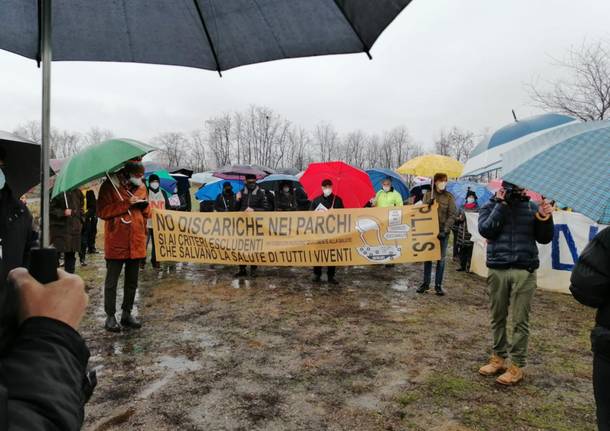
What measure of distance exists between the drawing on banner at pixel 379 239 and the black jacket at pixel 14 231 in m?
6.36

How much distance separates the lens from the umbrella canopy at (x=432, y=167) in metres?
7.89

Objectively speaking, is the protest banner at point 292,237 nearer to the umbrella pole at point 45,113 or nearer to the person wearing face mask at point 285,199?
the person wearing face mask at point 285,199

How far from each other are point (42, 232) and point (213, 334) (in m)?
4.15

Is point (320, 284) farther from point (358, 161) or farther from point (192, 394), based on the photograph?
point (358, 161)

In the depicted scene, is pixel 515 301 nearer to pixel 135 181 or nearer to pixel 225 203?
pixel 135 181

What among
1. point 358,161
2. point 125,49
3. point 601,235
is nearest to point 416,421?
point 601,235

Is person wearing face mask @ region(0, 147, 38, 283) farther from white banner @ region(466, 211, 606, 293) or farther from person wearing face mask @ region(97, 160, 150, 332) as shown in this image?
white banner @ region(466, 211, 606, 293)

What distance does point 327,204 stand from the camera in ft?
27.2

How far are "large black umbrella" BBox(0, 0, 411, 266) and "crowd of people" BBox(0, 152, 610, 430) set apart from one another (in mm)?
710

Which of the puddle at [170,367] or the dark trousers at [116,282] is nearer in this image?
the puddle at [170,367]

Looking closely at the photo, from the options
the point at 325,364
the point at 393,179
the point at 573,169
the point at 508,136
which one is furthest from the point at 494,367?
the point at 393,179

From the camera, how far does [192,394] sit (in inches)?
147

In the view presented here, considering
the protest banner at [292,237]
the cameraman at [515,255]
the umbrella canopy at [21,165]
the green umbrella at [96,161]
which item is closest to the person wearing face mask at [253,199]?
the protest banner at [292,237]

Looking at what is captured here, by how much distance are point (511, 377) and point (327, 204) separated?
485 cm
